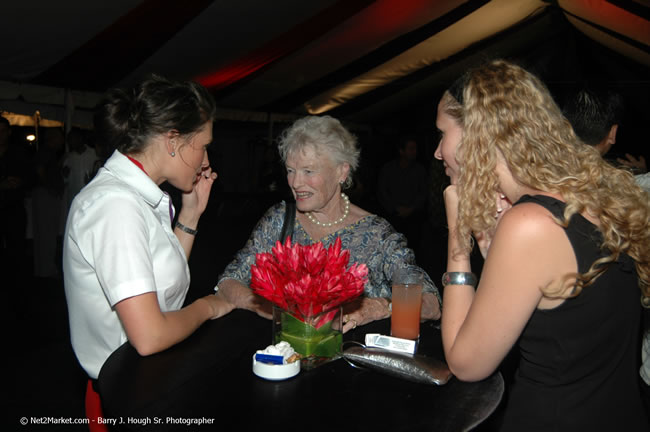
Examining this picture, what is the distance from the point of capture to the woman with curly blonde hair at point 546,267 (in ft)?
3.61

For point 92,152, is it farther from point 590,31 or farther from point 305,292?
point 590,31

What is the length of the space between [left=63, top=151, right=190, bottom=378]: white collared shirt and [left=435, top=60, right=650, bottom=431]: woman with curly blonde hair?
845 mm

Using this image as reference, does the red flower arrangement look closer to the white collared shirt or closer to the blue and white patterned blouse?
the white collared shirt

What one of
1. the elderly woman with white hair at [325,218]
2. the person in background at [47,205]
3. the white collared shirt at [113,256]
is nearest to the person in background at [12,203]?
the person in background at [47,205]

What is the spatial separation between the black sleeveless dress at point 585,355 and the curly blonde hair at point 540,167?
36 mm

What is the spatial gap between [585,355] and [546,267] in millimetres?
254

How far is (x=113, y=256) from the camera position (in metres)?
1.30

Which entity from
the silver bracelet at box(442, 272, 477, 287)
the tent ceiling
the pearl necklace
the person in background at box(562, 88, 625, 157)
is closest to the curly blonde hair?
the silver bracelet at box(442, 272, 477, 287)

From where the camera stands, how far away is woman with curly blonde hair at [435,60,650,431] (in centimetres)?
110

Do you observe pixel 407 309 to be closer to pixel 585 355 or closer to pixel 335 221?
pixel 585 355

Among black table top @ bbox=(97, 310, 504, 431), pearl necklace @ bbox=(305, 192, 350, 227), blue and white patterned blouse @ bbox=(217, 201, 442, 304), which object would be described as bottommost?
black table top @ bbox=(97, 310, 504, 431)

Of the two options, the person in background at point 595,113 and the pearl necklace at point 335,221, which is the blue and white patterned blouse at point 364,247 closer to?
the pearl necklace at point 335,221

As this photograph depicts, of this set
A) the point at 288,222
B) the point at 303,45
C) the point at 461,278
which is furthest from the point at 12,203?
the point at 461,278

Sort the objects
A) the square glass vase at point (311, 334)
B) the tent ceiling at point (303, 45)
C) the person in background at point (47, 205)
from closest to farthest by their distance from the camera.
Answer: the square glass vase at point (311, 334), the tent ceiling at point (303, 45), the person in background at point (47, 205)
